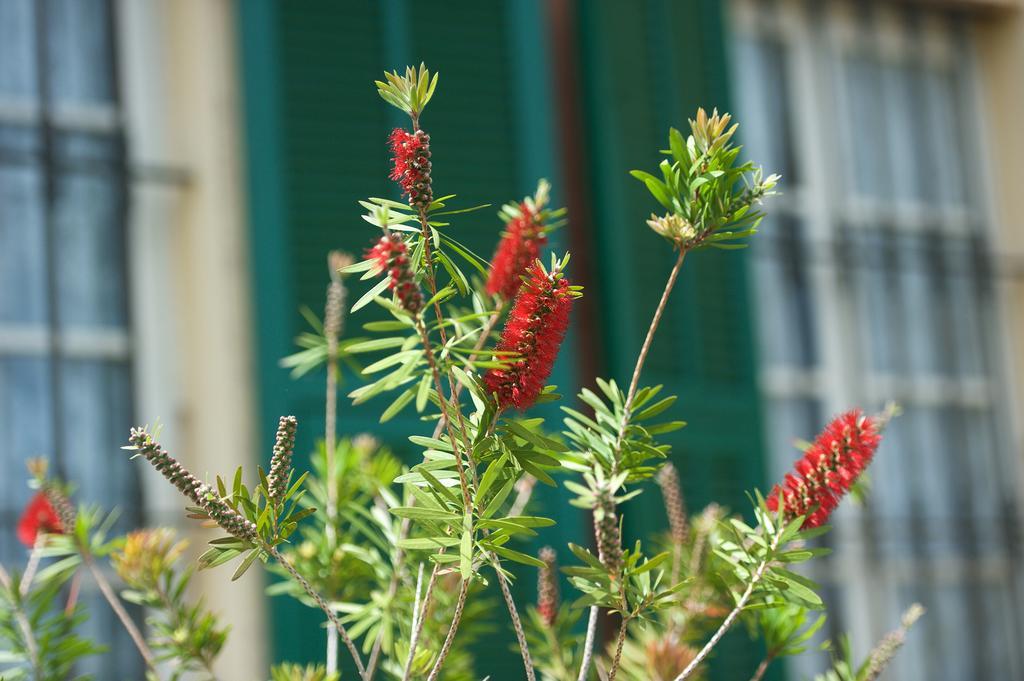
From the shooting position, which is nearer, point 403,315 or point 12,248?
point 403,315

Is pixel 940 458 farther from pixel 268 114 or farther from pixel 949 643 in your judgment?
pixel 268 114

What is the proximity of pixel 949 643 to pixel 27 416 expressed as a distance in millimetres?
2801

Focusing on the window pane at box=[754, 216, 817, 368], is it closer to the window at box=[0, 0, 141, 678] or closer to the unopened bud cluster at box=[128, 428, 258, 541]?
the window at box=[0, 0, 141, 678]

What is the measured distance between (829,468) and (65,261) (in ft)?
8.86

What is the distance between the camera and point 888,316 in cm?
452

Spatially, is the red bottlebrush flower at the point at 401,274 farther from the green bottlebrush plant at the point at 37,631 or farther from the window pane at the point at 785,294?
the window pane at the point at 785,294

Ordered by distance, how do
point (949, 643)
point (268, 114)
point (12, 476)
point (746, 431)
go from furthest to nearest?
point (949, 643) < point (746, 431) < point (268, 114) < point (12, 476)

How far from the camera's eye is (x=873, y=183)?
15.1 feet

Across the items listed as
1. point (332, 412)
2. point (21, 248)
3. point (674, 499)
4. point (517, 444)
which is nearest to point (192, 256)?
point (21, 248)

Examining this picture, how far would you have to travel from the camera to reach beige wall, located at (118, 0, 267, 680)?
3.28 m

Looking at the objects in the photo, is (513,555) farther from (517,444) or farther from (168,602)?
(168,602)

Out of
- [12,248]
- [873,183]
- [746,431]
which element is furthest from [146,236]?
[873,183]

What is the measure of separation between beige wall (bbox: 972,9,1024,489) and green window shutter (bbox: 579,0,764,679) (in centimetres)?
121

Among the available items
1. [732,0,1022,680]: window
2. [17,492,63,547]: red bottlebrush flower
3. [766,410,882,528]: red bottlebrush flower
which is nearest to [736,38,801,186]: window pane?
[732,0,1022,680]: window
